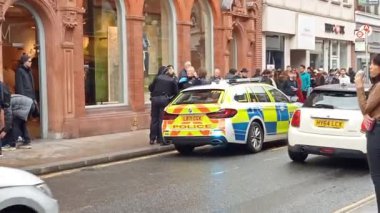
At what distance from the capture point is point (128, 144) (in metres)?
13.5

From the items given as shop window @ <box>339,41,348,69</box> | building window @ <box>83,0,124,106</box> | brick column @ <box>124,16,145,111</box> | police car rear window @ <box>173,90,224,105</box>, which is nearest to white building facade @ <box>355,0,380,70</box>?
shop window @ <box>339,41,348,69</box>

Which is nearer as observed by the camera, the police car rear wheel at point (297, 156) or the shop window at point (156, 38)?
the police car rear wheel at point (297, 156)

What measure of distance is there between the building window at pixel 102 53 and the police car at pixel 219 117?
416 centimetres

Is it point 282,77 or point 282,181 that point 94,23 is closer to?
point 282,77

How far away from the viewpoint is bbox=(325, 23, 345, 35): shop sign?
2942 cm

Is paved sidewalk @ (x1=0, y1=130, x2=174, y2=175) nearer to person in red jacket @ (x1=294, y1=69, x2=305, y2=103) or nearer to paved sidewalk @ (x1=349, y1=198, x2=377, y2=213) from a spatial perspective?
paved sidewalk @ (x1=349, y1=198, x2=377, y2=213)

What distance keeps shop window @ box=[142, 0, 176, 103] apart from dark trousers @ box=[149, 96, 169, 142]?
400cm

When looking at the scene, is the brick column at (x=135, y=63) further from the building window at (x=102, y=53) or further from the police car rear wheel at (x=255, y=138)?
the police car rear wheel at (x=255, y=138)

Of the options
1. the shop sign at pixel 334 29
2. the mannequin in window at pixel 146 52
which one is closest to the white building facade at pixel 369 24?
the shop sign at pixel 334 29

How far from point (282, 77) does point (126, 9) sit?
558 centimetres

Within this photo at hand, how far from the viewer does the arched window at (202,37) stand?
2006cm

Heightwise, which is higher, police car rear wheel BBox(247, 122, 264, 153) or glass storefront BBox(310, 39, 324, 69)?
glass storefront BBox(310, 39, 324, 69)

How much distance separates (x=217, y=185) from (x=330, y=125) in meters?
2.38

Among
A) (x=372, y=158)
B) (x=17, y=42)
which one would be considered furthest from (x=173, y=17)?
(x=372, y=158)
